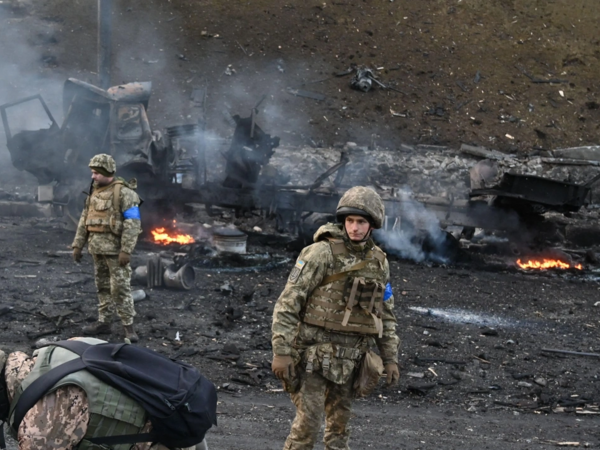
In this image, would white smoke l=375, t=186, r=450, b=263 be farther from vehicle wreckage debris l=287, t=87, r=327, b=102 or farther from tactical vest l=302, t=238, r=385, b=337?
vehicle wreckage debris l=287, t=87, r=327, b=102

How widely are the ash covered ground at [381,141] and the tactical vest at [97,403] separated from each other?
2.71 m

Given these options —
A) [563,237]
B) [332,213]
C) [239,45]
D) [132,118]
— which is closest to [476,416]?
[332,213]

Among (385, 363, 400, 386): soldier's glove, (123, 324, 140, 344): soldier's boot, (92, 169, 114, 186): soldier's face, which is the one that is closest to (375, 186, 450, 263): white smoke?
(123, 324, 140, 344): soldier's boot

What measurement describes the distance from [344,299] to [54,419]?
2.21m

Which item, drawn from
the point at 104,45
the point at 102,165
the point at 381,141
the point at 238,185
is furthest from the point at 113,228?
the point at 381,141

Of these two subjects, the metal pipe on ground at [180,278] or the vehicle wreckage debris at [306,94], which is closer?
the metal pipe on ground at [180,278]

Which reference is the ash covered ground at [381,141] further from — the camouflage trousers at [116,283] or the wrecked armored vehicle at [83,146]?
the wrecked armored vehicle at [83,146]

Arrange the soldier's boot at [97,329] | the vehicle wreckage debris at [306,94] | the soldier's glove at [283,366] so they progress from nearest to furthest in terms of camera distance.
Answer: the soldier's glove at [283,366] < the soldier's boot at [97,329] < the vehicle wreckage debris at [306,94]

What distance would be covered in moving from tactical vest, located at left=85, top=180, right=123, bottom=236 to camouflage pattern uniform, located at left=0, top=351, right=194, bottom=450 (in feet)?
16.1

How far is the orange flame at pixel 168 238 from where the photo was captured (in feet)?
42.7

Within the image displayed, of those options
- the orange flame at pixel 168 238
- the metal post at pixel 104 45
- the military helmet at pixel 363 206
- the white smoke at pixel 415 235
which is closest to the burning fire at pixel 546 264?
the white smoke at pixel 415 235

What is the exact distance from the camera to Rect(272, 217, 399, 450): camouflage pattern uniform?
4.63m

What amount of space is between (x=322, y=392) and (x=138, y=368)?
1.87 metres

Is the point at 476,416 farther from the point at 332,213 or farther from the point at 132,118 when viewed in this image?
the point at 132,118
